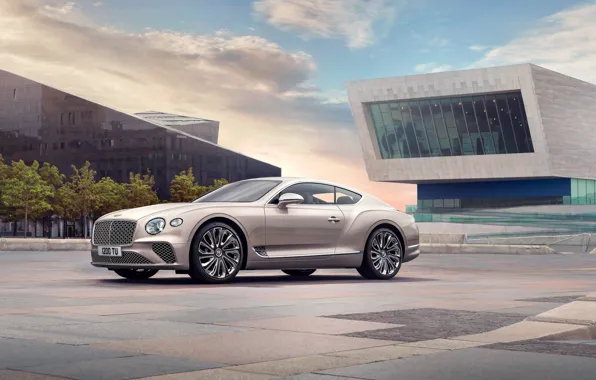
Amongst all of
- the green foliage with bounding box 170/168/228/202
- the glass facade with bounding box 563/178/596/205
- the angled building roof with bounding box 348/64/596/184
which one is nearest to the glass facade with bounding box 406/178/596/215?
the glass facade with bounding box 563/178/596/205

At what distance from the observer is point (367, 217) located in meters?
15.9

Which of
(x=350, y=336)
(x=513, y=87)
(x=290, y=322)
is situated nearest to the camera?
(x=350, y=336)

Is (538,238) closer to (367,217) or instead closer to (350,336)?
(367,217)

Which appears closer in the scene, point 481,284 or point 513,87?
point 481,284

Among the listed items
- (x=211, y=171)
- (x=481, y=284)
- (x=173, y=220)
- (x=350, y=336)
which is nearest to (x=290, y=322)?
(x=350, y=336)

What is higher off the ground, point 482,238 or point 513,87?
point 513,87

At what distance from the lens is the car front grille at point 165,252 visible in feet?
44.6

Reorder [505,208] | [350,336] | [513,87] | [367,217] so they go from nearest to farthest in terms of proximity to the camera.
Result: [350,336]
[367,217]
[513,87]
[505,208]

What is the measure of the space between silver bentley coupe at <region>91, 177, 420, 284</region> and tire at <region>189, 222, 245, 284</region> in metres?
0.01

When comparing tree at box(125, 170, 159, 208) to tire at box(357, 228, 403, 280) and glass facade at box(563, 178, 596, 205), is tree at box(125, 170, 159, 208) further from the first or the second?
tire at box(357, 228, 403, 280)

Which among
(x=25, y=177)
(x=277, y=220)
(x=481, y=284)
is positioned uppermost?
(x=25, y=177)

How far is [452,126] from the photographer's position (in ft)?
257

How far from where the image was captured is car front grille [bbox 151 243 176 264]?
13.6 meters

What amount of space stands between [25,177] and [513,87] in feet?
141
